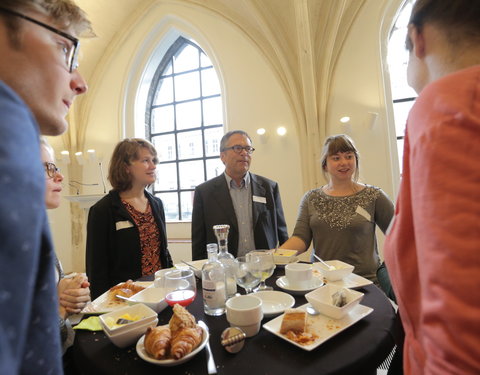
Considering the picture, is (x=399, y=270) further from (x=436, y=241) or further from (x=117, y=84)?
(x=117, y=84)

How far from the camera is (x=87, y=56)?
7.16 meters

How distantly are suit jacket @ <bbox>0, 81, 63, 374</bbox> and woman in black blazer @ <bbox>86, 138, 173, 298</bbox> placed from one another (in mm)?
1934

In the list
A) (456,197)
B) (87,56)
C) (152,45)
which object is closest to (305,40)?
(152,45)

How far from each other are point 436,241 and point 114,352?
1131 millimetres

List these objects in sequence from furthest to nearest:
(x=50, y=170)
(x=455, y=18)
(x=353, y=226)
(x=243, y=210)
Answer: (x=243, y=210) < (x=353, y=226) < (x=50, y=170) < (x=455, y=18)

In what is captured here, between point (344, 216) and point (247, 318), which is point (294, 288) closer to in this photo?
point (247, 318)

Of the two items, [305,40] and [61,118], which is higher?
[305,40]

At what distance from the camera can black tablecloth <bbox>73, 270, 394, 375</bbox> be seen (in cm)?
86

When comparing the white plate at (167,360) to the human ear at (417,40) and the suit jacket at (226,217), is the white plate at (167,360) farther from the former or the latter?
the suit jacket at (226,217)

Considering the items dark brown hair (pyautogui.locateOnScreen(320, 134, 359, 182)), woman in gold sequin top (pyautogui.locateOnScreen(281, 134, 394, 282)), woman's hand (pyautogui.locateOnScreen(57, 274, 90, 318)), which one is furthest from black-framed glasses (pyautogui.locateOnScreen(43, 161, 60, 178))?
dark brown hair (pyautogui.locateOnScreen(320, 134, 359, 182))

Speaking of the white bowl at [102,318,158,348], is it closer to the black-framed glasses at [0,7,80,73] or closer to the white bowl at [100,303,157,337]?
the white bowl at [100,303,157,337]

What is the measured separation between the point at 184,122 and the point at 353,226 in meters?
6.04

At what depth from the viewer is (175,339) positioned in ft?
3.01

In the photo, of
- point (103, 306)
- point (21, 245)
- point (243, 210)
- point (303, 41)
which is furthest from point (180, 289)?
point (303, 41)
